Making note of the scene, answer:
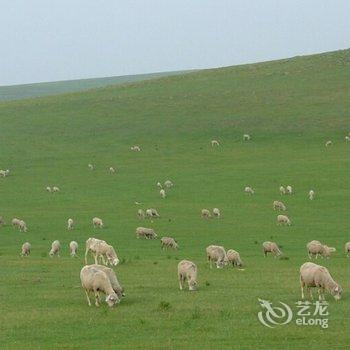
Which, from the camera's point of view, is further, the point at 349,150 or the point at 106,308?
the point at 349,150

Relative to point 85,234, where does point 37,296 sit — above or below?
above

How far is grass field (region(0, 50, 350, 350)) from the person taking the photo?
16.2 m

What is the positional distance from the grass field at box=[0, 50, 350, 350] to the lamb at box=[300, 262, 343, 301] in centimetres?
58

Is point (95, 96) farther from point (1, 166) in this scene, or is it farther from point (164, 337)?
point (164, 337)

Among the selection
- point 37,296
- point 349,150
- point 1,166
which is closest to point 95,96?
point 1,166

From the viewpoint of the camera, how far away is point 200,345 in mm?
14586

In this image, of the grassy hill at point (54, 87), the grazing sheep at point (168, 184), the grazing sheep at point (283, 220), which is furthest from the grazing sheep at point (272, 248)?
the grassy hill at point (54, 87)

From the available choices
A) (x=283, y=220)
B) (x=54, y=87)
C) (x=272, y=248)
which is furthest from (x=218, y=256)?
(x=54, y=87)

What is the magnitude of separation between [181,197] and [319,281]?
94.1 feet

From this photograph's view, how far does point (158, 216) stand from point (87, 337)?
2582 centimetres

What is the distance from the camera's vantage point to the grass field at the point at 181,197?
1619 cm

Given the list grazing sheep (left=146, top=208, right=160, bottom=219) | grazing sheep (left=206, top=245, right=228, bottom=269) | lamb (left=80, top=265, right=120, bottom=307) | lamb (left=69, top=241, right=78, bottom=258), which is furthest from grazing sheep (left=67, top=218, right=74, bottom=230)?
lamb (left=80, top=265, right=120, bottom=307)

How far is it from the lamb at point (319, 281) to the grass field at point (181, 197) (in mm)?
585

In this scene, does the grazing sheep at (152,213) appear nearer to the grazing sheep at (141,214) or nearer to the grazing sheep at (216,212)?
the grazing sheep at (141,214)
